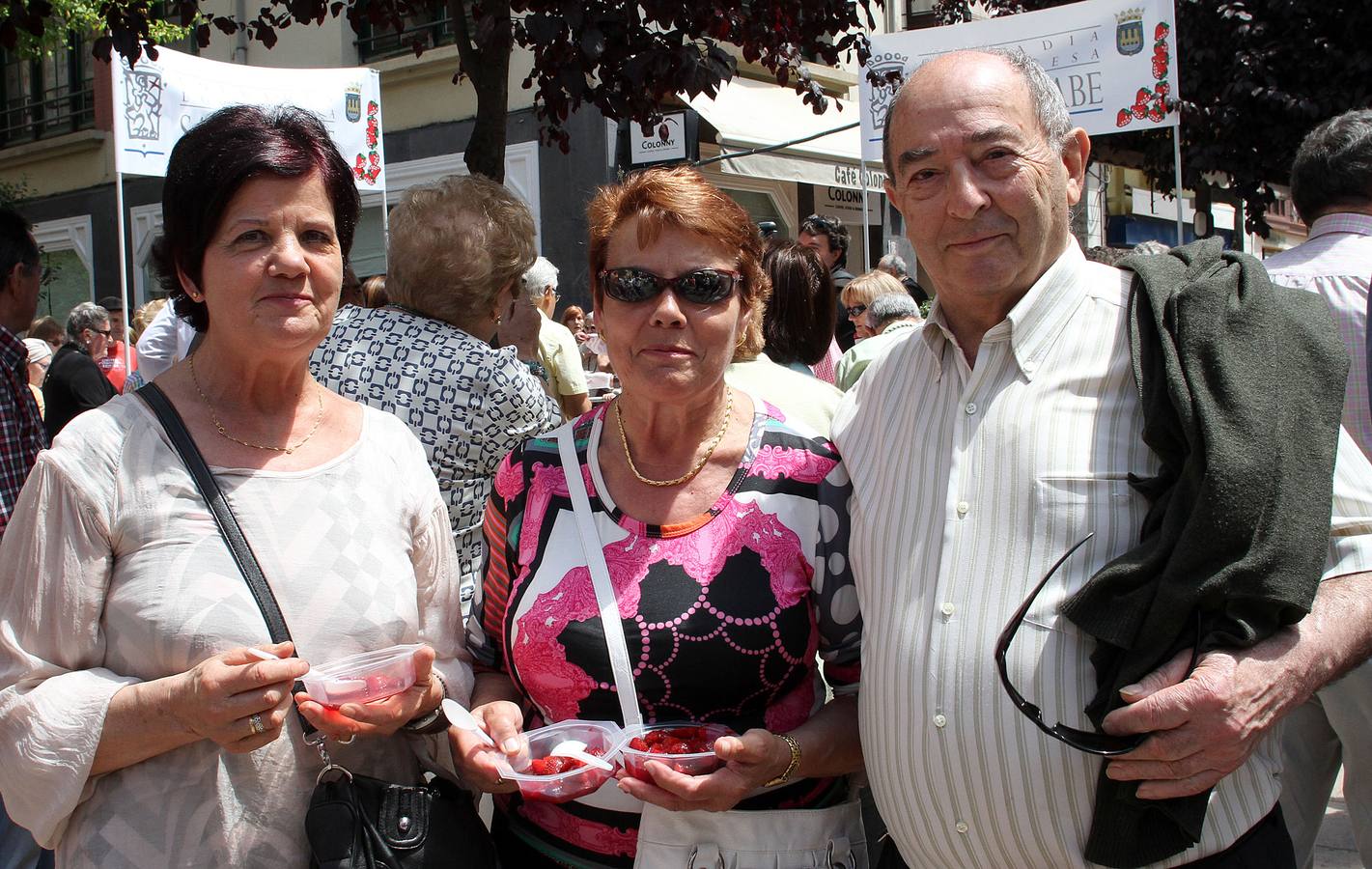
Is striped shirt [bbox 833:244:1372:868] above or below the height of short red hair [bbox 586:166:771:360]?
below

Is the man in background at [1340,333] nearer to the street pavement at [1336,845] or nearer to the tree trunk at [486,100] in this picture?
the street pavement at [1336,845]

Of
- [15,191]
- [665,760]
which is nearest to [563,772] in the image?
[665,760]

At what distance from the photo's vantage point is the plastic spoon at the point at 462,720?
2.06m

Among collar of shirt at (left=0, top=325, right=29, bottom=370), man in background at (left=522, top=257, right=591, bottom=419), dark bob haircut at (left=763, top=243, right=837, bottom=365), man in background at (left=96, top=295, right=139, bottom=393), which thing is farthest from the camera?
man in background at (left=96, top=295, right=139, bottom=393)

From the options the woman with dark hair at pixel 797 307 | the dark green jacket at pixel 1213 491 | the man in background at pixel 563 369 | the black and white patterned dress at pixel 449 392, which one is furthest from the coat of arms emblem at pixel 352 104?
the dark green jacket at pixel 1213 491

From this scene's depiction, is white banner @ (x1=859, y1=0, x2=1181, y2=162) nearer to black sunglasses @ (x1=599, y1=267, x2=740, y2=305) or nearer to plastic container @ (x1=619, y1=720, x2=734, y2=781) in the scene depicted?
black sunglasses @ (x1=599, y1=267, x2=740, y2=305)

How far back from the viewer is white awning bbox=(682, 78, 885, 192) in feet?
41.0

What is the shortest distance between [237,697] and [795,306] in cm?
321

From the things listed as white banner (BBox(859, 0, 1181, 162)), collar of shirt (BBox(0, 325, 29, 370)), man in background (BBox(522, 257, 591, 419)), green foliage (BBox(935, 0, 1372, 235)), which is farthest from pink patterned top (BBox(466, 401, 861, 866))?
green foliage (BBox(935, 0, 1372, 235))

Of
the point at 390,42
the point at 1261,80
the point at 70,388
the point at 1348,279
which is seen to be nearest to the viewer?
the point at 1348,279

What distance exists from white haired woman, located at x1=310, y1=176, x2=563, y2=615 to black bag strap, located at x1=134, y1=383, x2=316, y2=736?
1183 mm

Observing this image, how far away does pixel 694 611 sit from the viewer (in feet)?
6.89

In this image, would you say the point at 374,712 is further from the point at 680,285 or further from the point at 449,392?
the point at 449,392

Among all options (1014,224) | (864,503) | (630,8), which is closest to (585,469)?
(864,503)
